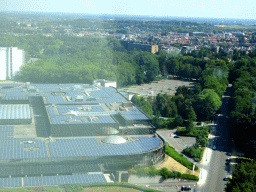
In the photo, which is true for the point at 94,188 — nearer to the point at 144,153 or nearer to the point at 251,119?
the point at 144,153

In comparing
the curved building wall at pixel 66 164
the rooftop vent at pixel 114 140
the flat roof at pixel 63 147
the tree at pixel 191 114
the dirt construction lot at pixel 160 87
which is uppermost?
the rooftop vent at pixel 114 140

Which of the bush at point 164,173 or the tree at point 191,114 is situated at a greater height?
the tree at point 191,114

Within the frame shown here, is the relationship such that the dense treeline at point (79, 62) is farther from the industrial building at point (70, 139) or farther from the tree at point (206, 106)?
the tree at point (206, 106)

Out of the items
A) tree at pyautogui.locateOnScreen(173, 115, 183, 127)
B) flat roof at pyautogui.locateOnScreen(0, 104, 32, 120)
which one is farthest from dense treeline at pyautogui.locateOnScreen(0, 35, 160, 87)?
flat roof at pyautogui.locateOnScreen(0, 104, 32, 120)

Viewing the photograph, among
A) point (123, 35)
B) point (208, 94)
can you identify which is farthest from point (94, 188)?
point (123, 35)

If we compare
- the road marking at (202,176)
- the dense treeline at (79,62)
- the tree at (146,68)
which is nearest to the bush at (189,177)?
the road marking at (202,176)

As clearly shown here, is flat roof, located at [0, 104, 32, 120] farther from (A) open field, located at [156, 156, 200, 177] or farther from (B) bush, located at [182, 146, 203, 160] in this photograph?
(B) bush, located at [182, 146, 203, 160]

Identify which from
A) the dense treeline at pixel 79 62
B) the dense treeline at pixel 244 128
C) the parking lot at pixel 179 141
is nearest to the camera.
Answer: the dense treeline at pixel 244 128
